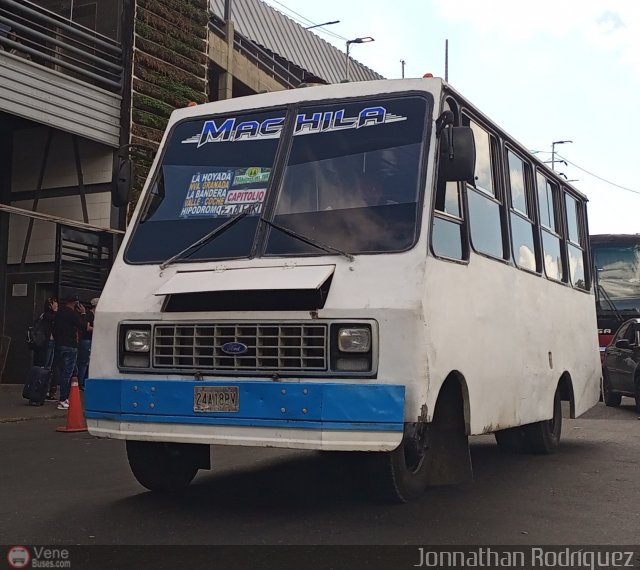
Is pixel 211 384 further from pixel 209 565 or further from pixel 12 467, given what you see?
pixel 12 467

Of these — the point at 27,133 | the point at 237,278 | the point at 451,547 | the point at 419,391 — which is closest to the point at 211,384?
the point at 237,278

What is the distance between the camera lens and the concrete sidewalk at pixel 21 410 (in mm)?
13109

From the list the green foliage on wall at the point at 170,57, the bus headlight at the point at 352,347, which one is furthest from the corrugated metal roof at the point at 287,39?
the bus headlight at the point at 352,347

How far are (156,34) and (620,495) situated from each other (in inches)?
576

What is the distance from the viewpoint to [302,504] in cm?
657

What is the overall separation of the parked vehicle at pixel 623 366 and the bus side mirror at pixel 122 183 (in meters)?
11.7

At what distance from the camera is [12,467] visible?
868cm

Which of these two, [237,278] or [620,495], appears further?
[620,495]

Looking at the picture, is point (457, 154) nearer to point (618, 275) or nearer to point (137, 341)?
point (137, 341)

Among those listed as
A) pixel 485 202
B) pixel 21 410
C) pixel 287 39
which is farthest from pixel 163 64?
pixel 287 39

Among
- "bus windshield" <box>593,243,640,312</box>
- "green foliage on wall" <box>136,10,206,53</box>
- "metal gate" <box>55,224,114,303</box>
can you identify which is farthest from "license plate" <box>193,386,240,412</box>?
"bus windshield" <box>593,243,640,312</box>

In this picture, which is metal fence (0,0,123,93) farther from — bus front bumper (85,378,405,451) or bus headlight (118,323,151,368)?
bus front bumper (85,378,405,451)

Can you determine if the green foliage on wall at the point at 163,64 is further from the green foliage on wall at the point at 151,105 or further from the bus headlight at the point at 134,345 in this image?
the bus headlight at the point at 134,345

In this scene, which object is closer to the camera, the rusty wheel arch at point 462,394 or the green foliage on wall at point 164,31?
the rusty wheel arch at point 462,394
